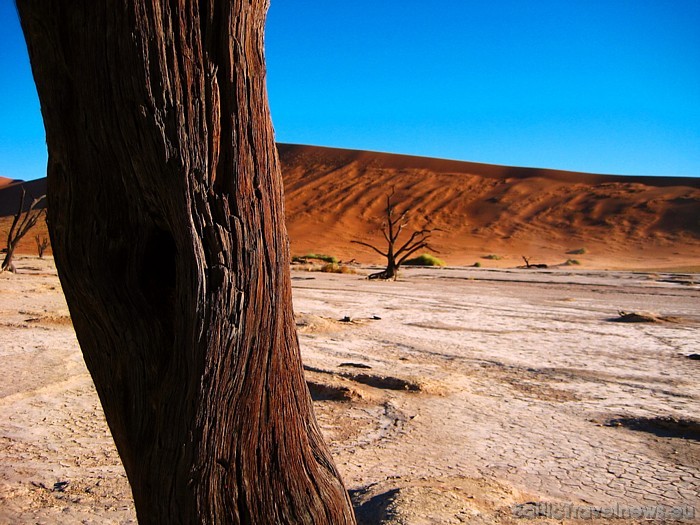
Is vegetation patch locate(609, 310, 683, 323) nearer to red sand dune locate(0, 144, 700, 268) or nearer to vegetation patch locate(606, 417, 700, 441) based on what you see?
vegetation patch locate(606, 417, 700, 441)

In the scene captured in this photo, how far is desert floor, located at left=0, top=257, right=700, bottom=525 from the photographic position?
3.36 metres

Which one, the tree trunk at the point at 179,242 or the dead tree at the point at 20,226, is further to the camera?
the dead tree at the point at 20,226

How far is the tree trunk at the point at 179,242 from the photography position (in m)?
1.80

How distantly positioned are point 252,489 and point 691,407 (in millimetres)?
4417

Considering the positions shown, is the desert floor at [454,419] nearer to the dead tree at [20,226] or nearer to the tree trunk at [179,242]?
the tree trunk at [179,242]

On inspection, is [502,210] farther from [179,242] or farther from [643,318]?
[179,242]

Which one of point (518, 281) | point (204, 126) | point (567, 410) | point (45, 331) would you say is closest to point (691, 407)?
point (567, 410)

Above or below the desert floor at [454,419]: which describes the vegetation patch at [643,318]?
above

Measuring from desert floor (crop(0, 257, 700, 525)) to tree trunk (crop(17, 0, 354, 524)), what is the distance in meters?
1.28

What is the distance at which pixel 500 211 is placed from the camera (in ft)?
179

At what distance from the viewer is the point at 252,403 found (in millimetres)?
1928

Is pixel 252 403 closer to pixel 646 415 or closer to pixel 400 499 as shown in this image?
pixel 400 499

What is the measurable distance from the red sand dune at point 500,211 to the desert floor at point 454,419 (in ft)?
88.3

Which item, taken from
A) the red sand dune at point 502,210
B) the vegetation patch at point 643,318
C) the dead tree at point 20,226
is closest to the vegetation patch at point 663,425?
the vegetation patch at point 643,318
